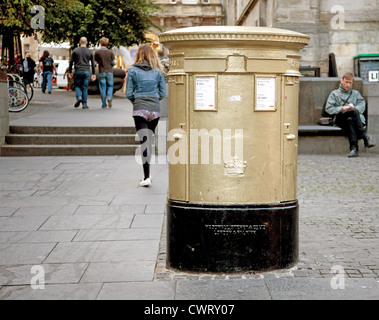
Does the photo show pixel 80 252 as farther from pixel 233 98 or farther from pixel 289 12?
pixel 289 12

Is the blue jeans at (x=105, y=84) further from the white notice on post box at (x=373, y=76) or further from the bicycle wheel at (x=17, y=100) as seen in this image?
the white notice on post box at (x=373, y=76)

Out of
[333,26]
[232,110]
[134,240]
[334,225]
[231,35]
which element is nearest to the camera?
[231,35]

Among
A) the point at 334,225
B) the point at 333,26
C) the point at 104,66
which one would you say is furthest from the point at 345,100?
the point at 104,66

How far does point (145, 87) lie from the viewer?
8242 mm

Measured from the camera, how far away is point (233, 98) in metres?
4.48

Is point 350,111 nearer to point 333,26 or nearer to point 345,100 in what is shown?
point 345,100

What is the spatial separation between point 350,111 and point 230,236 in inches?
309

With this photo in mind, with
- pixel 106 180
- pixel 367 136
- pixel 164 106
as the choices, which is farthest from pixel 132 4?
pixel 106 180

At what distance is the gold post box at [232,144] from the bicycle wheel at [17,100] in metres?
12.3

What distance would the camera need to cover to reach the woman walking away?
8.20 metres

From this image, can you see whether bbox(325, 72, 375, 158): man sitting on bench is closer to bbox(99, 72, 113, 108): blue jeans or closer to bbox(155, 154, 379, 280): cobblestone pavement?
bbox(155, 154, 379, 280): cobblestone pavement

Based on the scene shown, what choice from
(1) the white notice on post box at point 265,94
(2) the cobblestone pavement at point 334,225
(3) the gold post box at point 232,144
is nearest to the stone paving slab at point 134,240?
(2) the cobblestone pavement at point 334,225

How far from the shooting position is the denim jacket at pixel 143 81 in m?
8.17

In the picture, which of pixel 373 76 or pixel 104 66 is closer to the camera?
pixel 373 76
